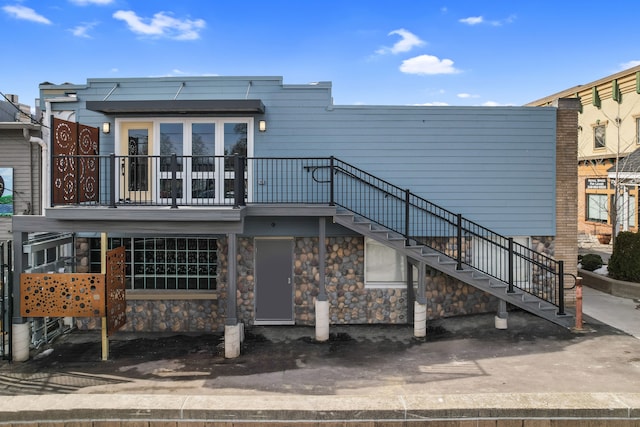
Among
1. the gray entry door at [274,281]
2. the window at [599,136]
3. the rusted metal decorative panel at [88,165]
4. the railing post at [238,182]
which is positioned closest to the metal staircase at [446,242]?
the gray entry door at [274,281]

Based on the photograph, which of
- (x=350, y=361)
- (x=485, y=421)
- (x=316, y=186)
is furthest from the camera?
(x=316, y=186)

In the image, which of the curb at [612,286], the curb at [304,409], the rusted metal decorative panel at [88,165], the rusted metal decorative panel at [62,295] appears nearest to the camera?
the curb at [304,409]

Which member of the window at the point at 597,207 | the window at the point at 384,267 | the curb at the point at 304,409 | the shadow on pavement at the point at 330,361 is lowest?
the shadow on pavement at the point at 330,361

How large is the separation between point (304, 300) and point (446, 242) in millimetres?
3785

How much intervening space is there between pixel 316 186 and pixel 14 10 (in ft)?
64.2

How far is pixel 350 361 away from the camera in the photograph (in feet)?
28.4

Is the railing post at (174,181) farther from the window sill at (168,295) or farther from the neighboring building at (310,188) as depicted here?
the window sill at (168,295)

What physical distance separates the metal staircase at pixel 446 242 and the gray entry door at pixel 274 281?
1.90 meters

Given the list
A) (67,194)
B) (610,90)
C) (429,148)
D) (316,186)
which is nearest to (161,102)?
(67,194)

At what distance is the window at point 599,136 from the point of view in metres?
25.0

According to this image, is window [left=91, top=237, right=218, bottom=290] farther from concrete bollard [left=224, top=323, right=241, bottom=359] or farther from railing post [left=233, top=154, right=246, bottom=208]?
concrete bollard [left=224, top=323, right=241, bottom=359]

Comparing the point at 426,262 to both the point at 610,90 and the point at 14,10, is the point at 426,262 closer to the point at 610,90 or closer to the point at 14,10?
the point at 610,90

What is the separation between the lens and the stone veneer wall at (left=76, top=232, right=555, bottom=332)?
11109 mm

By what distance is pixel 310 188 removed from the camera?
11109mm
